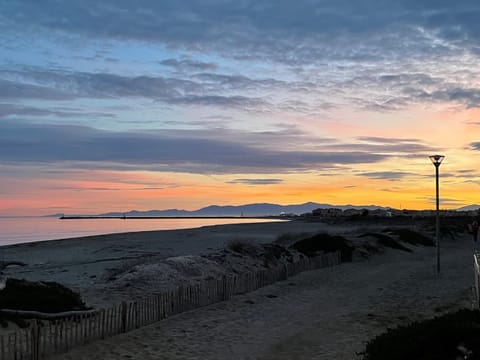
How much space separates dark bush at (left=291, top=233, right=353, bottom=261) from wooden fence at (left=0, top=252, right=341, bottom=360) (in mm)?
11295

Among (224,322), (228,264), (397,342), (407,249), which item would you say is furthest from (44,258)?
(397,342)

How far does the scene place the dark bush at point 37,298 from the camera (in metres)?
12.3

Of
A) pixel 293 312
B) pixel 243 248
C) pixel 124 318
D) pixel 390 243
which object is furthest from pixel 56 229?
pixel 124 318

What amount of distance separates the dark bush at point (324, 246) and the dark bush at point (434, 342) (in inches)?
773

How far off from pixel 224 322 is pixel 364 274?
1137cm

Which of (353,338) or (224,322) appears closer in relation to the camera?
(353,338)

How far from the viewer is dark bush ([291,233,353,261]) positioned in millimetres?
28906

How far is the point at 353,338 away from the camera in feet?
38.2

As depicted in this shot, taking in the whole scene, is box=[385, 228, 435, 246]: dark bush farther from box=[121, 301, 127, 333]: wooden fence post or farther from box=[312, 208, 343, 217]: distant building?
box=[312, 208, 343, 217]: distant building

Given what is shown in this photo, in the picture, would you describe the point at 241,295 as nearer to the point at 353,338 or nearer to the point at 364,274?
the point at 353,338

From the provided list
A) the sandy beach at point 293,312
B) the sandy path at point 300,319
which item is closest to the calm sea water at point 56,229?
the sandy beach at point 293,312

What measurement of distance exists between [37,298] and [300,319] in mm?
6128

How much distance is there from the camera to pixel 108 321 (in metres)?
11.3

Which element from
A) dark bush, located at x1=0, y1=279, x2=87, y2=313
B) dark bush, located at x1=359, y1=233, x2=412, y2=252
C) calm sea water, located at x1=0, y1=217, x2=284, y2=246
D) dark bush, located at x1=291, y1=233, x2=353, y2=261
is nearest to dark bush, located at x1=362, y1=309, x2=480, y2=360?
dark bush, located at x1=0, y1=279, x2=87, y2=313
